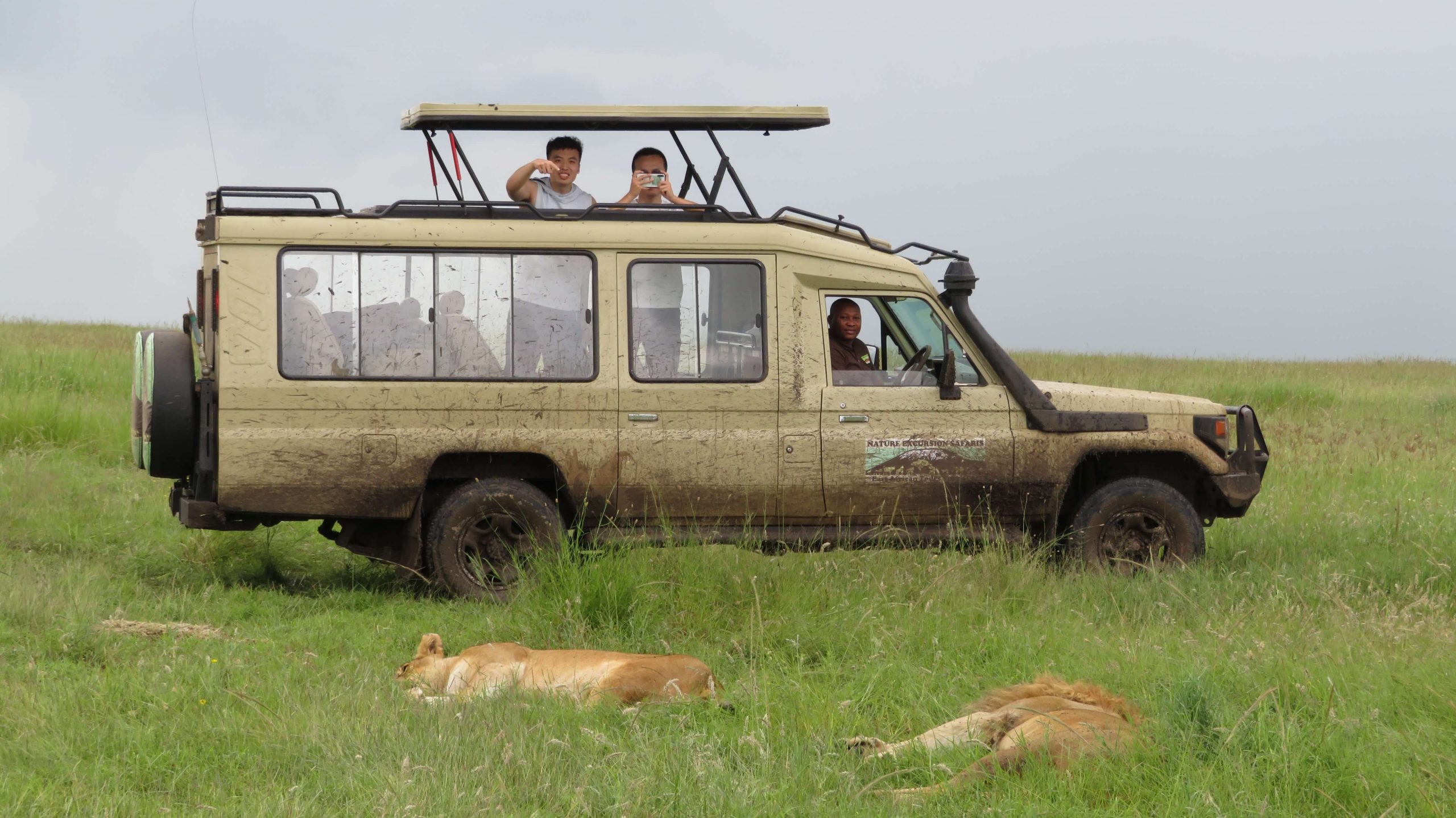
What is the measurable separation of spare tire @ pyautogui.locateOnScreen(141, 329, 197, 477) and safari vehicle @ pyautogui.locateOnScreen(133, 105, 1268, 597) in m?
0.01

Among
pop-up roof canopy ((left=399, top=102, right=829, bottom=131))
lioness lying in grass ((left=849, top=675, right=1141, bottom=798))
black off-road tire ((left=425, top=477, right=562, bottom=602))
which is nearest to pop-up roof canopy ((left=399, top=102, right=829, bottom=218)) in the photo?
pop-up roof canopy ((left=399, top=102, right=829, bottom=131))

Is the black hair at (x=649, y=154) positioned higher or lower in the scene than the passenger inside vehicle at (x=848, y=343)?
higher

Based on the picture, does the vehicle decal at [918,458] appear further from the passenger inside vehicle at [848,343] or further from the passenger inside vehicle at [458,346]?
the passenger inside vehicle at [458,346]

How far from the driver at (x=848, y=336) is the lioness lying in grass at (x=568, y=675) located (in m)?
2.67

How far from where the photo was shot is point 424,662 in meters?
5.48

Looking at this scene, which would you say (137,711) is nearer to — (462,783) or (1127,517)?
(462,783)

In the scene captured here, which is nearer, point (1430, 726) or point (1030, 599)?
point (1430, 726)

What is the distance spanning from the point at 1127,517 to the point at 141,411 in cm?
558

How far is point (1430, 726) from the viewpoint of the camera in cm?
436

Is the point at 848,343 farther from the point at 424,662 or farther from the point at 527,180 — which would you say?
the point at 424,662

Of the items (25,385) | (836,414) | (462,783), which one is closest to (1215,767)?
(462,783)

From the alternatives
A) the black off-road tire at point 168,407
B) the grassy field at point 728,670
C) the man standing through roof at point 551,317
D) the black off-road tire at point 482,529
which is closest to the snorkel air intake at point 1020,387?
the grassy field at point 728,670

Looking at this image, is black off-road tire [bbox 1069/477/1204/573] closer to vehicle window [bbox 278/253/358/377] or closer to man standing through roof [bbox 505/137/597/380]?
man standing through roof [bbox 505/137/597/380]

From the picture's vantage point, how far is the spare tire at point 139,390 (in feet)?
23.7
